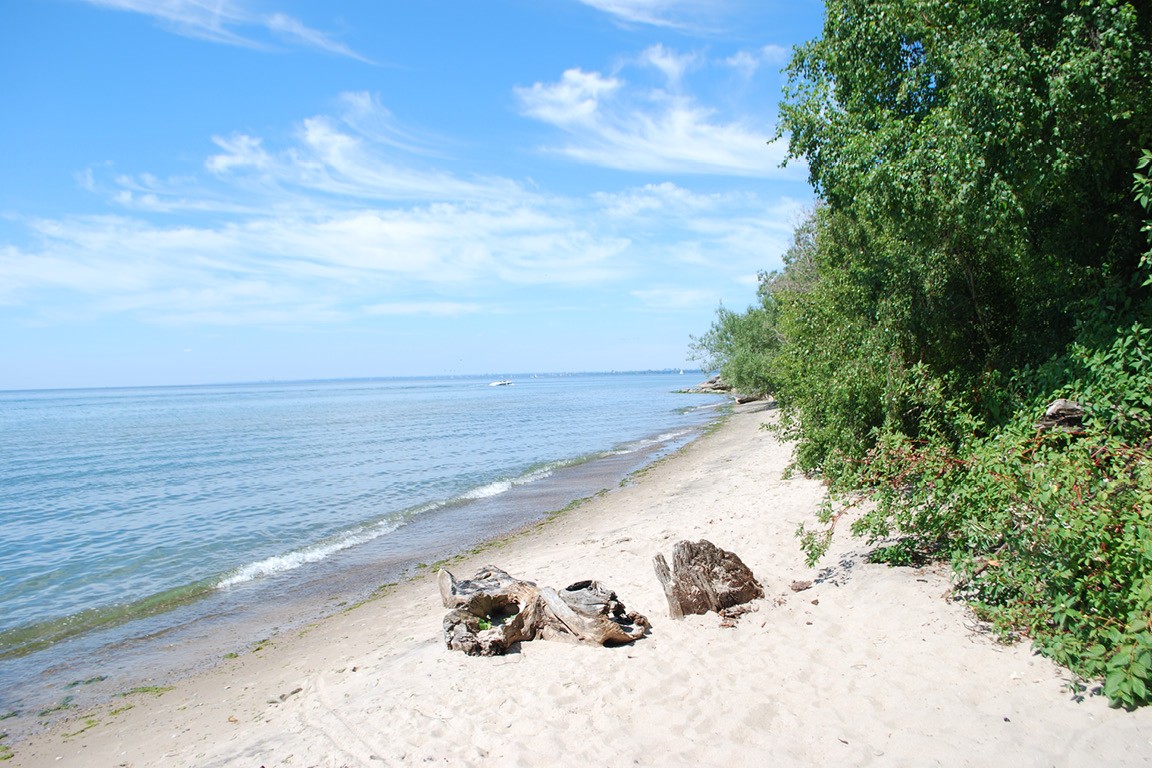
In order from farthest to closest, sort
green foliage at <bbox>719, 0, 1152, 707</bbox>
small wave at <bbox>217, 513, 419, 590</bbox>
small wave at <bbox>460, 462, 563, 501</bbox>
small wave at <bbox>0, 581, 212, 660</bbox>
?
1. small wave at <bbox>460, 462, 563, 501</bbox>
2. small wave at <bbox>217, 513, 419, 590</bbox>
3. small wave at <bbox>0, 581, 212, 660</bbox>
4. green foliage at <bbox>719, 0, 1152, 707</bbox>

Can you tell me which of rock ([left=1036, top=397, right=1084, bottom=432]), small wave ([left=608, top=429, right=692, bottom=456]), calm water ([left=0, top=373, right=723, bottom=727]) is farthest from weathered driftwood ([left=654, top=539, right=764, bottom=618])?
small wave ([left=608, top=429, right=692, bottom=456])

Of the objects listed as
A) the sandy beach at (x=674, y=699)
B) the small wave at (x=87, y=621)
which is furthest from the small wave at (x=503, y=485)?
the sandy beach at (x=674, y=699)

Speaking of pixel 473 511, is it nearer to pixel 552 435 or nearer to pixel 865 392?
pixel 865 392

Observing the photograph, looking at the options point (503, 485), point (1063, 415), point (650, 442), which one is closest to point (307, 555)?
point (503, 485)

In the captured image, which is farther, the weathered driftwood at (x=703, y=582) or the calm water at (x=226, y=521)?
the calm water at (x=226, y=521)

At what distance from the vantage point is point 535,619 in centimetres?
770

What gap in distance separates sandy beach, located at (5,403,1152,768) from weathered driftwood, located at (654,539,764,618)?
0.23 metres

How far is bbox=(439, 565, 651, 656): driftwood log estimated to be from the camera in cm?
730

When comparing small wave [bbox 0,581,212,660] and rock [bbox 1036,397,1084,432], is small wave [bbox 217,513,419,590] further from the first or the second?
rock [bbox 1036,397,1084,432]

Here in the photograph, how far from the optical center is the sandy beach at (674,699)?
4891 millimetres

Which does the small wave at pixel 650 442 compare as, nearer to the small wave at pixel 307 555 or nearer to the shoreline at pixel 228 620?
the shoreline at pixel 228 620

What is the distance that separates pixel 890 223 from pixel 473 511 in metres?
14.2

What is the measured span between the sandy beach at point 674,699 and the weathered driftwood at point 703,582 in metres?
0.23

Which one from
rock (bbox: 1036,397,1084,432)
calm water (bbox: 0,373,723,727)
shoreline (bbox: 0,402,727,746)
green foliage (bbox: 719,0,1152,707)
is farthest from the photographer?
calm water (bbox: 0,373,723,727)
